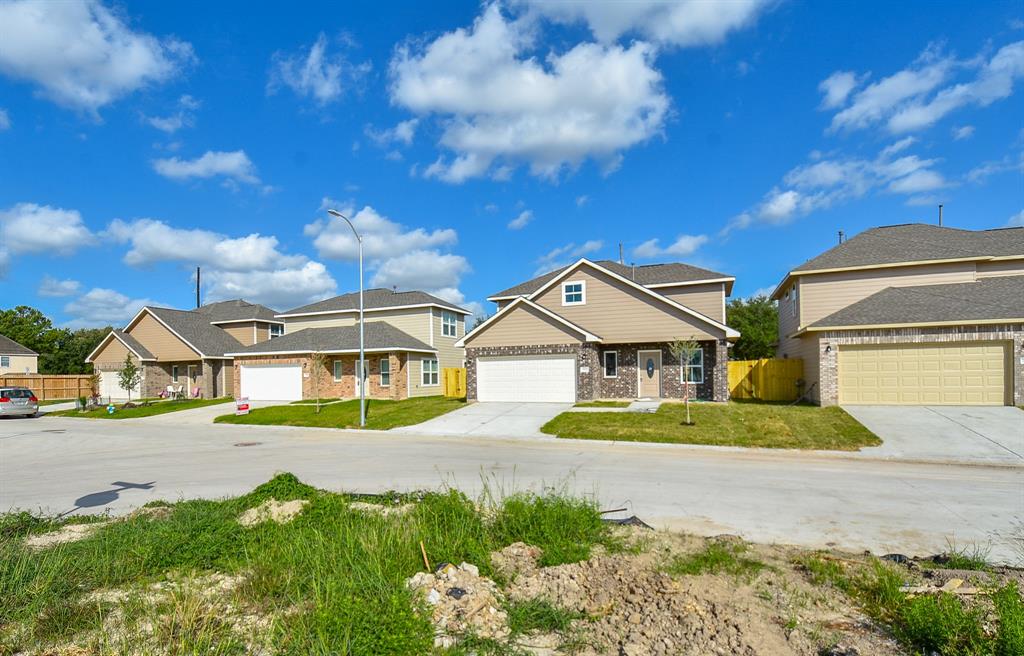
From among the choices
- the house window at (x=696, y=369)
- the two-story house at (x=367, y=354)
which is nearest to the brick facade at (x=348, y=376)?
the two-story house at (x=367, y=354)

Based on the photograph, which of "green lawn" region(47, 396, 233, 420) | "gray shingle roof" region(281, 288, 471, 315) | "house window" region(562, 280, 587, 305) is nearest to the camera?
"house window" region(562, 280, 587, 305)

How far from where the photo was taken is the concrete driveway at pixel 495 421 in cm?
1760

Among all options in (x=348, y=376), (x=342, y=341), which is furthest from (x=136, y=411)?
(x=342, y=341)

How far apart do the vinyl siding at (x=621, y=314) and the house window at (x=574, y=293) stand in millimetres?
155

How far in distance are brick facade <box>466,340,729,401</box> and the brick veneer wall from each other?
3.73 m

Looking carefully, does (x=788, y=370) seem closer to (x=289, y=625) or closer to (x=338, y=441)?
(x=338, y=441)

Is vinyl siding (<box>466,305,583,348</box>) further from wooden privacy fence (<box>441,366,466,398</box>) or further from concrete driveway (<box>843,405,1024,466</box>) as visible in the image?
concrete driveway (<box>843,405,1024,466</box>)

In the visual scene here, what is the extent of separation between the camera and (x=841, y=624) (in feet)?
13.9

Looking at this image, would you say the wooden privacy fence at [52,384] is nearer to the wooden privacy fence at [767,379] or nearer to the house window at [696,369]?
the house window at [696,369]

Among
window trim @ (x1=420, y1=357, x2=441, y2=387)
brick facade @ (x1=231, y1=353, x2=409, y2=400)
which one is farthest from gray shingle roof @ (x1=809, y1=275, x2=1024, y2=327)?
window trim @ (x1=420, y1=357, x2=441, y2=387)

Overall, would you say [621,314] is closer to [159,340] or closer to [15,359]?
[159,340]

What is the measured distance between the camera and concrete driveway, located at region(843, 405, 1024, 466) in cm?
1238

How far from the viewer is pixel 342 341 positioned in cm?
3034

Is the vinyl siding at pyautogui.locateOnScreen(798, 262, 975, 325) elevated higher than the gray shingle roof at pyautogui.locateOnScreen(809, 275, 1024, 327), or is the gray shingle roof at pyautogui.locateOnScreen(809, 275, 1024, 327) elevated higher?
the vinyl siding at pyautogui.locateOnScreen(798, 262, 975, 325)
